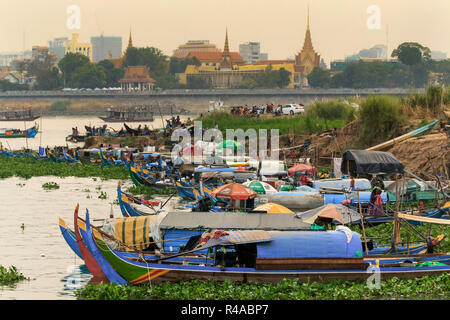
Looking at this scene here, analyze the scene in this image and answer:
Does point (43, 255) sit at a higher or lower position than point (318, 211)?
lower

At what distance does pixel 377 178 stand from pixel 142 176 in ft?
27.3

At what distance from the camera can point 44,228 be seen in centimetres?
2139

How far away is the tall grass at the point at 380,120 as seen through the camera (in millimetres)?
30359

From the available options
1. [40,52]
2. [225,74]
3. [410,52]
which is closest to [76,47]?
[40,52]

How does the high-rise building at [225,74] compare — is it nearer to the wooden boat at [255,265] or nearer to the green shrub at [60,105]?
the green shrub at [60,105]

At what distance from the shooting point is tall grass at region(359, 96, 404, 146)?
3036 cm

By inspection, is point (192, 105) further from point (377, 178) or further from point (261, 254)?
point (261, 254)

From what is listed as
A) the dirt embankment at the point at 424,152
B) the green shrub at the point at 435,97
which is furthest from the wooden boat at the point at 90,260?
the green shrub at the point at 435,97

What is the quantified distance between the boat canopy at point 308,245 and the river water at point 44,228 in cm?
359

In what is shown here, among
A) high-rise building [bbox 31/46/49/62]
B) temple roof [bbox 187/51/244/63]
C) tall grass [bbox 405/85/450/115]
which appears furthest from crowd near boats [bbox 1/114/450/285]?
high-rise building [bbox 31/46/49/62]

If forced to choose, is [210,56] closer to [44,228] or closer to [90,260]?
[44,228]

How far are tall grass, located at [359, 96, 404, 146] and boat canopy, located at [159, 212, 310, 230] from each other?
590 inches

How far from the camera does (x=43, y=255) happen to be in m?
17.5
